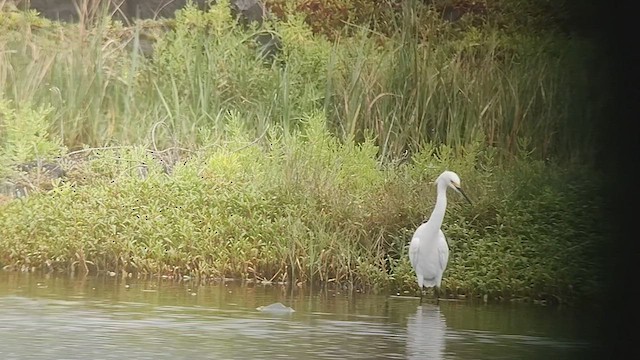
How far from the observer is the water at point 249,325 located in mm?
4430

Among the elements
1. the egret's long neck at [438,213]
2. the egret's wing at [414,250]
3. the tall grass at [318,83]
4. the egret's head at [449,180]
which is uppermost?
the tall grass at [318,83]

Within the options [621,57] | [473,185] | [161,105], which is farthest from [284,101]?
[621,57]

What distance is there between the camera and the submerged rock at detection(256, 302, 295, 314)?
17.5 ft

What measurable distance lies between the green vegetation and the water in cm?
24

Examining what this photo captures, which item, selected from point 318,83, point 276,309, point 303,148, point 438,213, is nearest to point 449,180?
point 438,213

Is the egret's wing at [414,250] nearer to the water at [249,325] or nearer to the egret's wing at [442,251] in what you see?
the egret's wing at [442,251]

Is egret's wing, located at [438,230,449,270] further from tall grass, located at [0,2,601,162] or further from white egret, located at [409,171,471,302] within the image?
tall grass, located at [0,2,601,162]

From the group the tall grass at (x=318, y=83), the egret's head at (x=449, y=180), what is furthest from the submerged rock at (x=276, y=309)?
the tall grass at (x=318, y=83)

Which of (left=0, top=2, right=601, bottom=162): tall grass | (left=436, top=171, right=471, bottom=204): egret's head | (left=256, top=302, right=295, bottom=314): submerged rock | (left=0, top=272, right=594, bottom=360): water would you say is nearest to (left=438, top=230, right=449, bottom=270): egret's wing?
(left=0, top=272, right=594, bottom=360): water

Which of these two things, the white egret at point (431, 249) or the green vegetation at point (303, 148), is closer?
the white egret at point (431, 249)

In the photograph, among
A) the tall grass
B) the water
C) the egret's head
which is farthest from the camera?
the tall grass

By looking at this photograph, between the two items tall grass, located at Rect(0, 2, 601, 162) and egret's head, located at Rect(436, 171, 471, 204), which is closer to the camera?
egret's head, located at Rect(436, 171, 471, 204)

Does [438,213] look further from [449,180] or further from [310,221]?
[310,221]

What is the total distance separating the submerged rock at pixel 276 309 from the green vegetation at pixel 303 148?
85 centimetres
